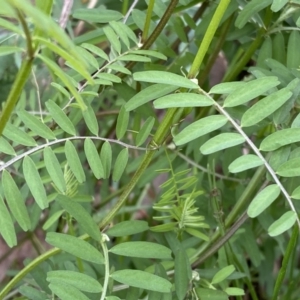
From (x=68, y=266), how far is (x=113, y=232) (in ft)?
0.33

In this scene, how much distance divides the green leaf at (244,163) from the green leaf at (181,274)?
143 mm

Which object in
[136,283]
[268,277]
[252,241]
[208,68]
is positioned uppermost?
[208,68]

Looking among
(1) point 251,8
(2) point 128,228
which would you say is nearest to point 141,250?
(2) point 128,228

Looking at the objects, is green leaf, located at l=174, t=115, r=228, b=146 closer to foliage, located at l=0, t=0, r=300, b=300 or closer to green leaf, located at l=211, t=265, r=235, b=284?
foliage, located at l=0, t=0, r=300, b=300

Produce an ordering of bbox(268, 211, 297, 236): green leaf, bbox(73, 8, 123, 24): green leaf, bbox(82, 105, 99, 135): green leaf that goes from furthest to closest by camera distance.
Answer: bbox(73, 8, 123, 24): green leaf, bbox(82, 105, 99, 135): green leaf, bbox(268, 211, 297, 236): green leaf

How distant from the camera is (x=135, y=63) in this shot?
60 centimetres

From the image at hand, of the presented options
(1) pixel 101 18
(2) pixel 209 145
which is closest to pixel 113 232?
(2) pixel 209 145

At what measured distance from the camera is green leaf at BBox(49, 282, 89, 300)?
1.35 feet

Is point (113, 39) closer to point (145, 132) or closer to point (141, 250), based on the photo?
A: point (145, 132)

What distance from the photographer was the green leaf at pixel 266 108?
0.44m

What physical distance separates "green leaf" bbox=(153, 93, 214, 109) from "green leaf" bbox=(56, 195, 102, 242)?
12cm

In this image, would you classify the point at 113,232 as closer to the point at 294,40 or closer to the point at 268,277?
the point at 294,40

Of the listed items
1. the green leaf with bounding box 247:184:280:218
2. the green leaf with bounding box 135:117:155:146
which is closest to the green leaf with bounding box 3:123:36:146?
the green leaf with bounding box 135:117:155:146

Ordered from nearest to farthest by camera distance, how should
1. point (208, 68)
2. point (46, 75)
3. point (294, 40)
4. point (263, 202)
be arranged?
point (263, 202)
point (294, 40)
point (208, 68)
point (46, 75)
